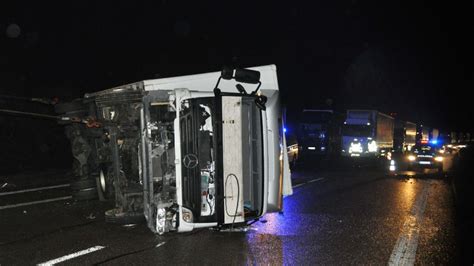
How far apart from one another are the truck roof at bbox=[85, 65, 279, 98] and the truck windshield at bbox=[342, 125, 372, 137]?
2193 cm

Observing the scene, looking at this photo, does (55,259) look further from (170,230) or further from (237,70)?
(237,70)

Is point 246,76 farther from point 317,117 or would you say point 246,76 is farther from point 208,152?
point 317,117

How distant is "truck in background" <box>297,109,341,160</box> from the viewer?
99.6ft

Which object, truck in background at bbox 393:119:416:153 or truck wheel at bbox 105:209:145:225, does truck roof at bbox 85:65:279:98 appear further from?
truck in background at bbox 393:119:416:153

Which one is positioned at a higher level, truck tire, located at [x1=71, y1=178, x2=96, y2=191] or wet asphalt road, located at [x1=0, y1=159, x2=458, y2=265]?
truck tire, located at [x1=71, y1=178, x2=96, y2=191]

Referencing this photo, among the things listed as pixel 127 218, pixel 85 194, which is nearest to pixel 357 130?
pixel 85 194

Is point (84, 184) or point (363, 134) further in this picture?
point (363, 134)

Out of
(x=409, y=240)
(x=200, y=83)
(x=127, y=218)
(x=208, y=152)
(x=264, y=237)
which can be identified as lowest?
(x=409, y=240)

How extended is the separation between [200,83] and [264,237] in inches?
114

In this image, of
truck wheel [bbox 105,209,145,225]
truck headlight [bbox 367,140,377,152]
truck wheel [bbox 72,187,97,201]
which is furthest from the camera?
truck headlight [bbox 367,140,377,152]

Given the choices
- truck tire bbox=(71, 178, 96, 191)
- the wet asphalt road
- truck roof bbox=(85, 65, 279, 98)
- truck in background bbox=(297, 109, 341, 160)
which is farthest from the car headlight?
truck in background bbox=(297, 109, 341, 160)

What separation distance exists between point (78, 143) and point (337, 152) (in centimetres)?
2353

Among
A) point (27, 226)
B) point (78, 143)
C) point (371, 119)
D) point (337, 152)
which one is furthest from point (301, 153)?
point (27, 226)

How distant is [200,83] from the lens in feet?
25.6
